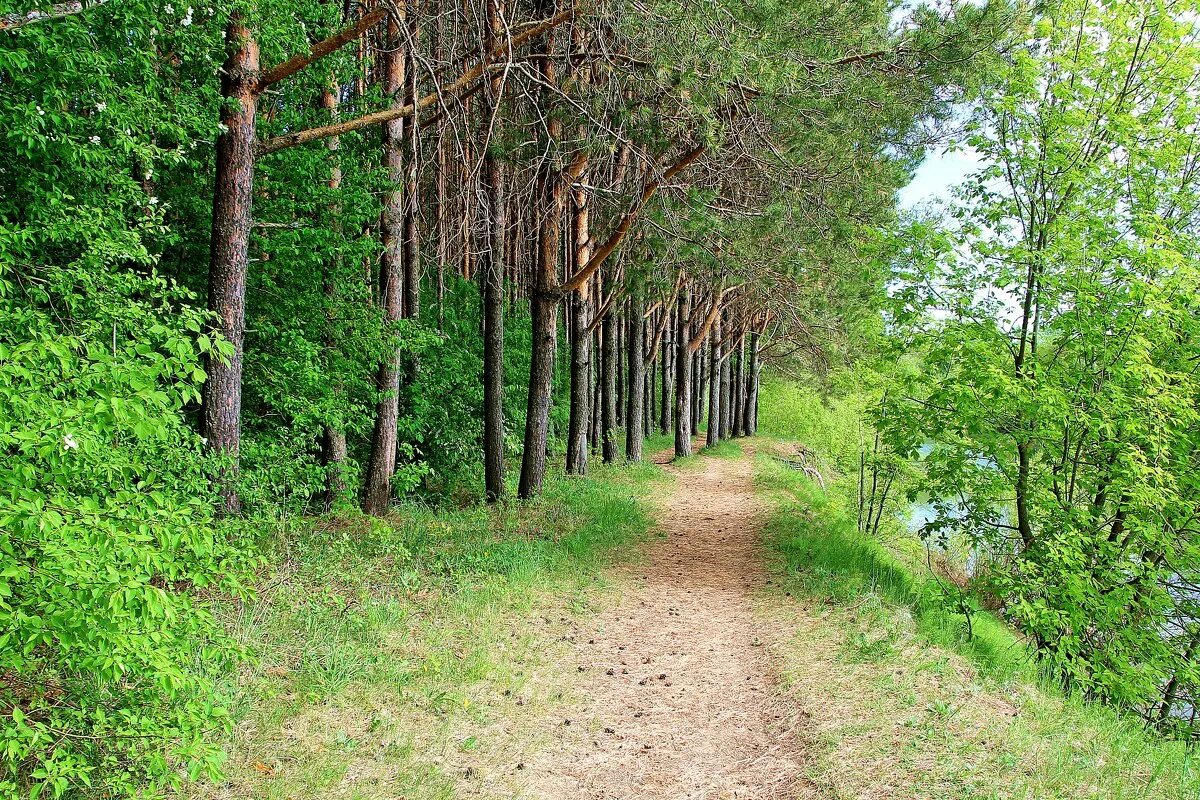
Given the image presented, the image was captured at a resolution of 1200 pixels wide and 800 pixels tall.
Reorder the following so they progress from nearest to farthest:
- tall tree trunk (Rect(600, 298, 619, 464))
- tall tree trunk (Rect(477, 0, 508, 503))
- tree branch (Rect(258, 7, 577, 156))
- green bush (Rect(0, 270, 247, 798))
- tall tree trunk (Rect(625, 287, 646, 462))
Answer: green bush (Rect(0, 270, 247, 798))
tree branch (Rect(258, 7, 577, 156))
tall tree trunk (Rect(477, 0, 508, 503))
tall tree trunk (Rect(625, 287, 646, 462))
tall tree trunk (Rect(600, 298, 619, 464))

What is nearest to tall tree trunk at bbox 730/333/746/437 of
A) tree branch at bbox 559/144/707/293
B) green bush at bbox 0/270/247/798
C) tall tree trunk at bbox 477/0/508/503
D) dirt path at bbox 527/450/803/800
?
tall tree trunk at bbox 477/0/508/503

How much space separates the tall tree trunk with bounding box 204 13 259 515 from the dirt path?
13.1 feet

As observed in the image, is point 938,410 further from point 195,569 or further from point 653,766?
point 195,569

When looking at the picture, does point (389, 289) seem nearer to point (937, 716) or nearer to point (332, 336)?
point (332, 336)

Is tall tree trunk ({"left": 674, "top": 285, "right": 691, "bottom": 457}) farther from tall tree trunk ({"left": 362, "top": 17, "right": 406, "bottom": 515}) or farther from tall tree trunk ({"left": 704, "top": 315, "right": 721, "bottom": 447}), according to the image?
tall tree trunk ({"left": 362, "top": 17, "right": 406, "bottom": 515})

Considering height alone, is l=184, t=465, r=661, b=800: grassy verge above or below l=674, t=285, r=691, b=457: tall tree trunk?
below

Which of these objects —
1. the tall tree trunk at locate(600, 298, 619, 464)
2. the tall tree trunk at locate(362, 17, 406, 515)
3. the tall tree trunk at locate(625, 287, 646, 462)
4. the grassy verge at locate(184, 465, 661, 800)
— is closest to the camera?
the grassy verge at locate(184, 465, 661, 800)

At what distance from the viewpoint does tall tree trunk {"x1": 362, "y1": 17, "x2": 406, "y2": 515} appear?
9.83 m

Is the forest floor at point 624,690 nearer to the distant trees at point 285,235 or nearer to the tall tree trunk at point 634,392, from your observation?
the distant trees at point 285,235

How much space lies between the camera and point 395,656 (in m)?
5.39

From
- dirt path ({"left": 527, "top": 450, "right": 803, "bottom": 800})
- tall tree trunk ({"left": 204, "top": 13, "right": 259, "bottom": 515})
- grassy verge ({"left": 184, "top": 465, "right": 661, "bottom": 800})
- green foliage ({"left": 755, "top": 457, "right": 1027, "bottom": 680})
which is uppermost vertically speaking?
tall tree trunk ({"left": 204, "top": 13, "right": 259, "bottom": 515})

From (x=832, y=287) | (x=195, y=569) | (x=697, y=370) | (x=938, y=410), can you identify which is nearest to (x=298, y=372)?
(x=195, y=569)

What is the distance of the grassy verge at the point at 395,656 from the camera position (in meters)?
4.07

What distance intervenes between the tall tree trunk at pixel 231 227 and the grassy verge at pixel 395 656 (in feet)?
4.27
